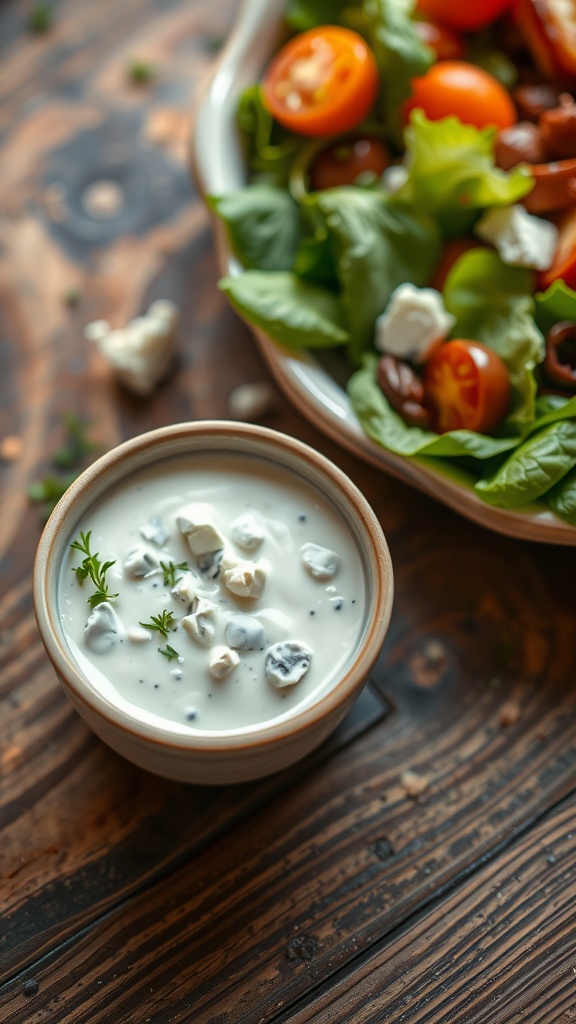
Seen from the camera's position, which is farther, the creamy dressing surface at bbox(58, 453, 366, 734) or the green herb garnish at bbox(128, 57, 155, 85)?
the green herb garnish at bbox(128, 57, 155, 85)

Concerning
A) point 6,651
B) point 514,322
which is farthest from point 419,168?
point 6,651

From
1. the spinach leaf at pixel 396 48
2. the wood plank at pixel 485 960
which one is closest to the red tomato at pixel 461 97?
the spinach leaf at pixel 396 48

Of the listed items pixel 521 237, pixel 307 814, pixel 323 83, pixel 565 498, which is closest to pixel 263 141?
pixel 323 83

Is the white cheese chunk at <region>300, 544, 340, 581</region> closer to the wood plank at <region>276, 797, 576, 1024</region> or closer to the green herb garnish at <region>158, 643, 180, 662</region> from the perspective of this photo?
the green herb garnish at <region>158, 643, 180, 662</region>

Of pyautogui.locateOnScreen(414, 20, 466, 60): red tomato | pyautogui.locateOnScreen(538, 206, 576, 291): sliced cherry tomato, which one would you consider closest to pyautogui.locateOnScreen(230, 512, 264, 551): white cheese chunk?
pyautogui.locateOnScreen(538, 206, 576, 291): sliced cherry tomato

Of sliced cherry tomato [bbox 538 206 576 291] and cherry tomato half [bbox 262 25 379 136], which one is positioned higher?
cherry tomato half [bbox 262 25 379 136]

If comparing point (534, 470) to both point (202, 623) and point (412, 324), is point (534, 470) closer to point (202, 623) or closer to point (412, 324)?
point (412, 324)
